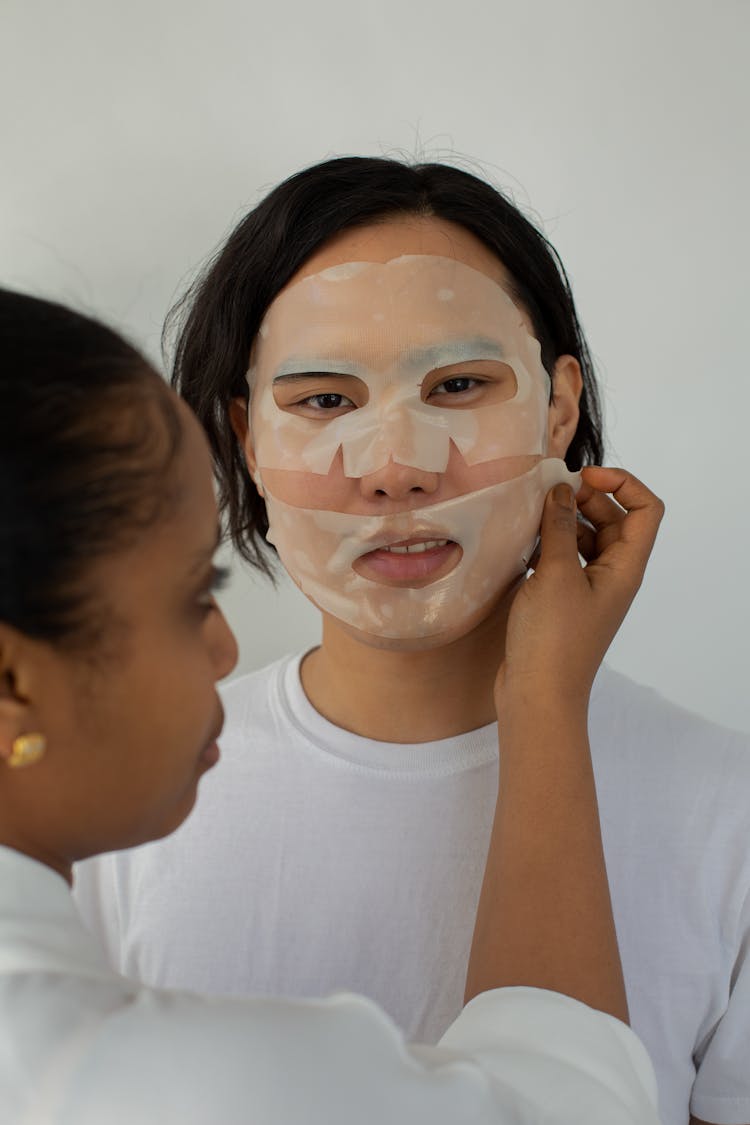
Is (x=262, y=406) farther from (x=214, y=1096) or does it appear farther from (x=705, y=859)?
(x=214, y=1096)

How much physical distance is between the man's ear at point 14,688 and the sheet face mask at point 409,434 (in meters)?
0.52

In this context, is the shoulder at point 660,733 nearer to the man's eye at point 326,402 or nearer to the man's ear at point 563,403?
the man's ear at point 563,403

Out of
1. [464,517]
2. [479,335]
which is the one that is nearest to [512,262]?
[479,335]

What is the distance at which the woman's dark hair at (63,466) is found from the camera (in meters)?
0.59

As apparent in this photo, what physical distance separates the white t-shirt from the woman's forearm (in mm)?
198

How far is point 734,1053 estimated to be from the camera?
3.42 feet

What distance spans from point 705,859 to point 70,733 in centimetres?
64

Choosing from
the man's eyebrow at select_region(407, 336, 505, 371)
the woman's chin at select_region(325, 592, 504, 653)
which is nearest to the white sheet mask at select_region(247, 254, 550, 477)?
the man's eyebrow at select_region(407, 336, 505, 371)

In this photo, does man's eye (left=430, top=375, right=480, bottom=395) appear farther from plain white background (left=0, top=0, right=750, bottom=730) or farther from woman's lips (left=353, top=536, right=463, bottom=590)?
plain white background (left=0, top=0, right=750, bottom=730)

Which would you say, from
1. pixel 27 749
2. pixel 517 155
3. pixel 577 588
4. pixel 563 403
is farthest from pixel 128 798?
pixel 517 155

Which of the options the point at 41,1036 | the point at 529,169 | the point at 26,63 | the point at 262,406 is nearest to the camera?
the point at 41,1036

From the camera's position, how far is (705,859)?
3.48ft

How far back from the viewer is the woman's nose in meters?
1.08

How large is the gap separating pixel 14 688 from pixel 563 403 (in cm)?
75
